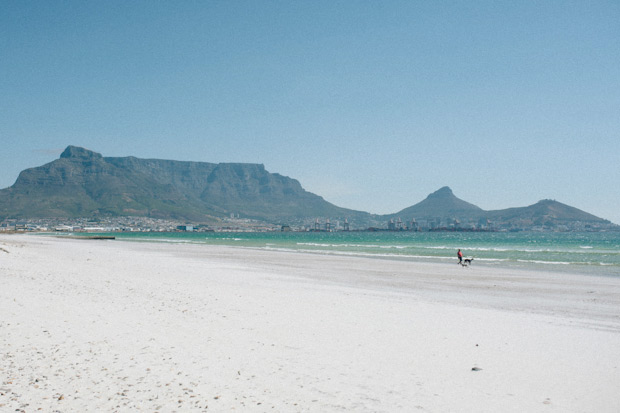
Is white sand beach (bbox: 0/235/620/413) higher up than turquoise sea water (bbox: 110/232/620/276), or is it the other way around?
white sand beach (bbox: 0/235/620/413)

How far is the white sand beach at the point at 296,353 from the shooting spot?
5668 mm

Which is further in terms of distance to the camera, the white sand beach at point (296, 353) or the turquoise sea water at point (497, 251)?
the turquoise sea water at point (497, 251)

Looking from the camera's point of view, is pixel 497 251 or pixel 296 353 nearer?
pixel 296 353

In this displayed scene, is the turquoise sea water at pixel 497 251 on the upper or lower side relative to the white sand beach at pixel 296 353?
lower

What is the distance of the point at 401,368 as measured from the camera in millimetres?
7043

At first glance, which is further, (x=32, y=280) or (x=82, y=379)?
(x=32, y=280)

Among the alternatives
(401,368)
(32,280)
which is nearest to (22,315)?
(32,280)

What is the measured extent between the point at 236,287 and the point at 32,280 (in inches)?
302

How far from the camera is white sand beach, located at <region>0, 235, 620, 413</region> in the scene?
5668mm

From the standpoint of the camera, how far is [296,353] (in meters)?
7.80

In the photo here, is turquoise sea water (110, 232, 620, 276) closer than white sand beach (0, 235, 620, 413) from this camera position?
No

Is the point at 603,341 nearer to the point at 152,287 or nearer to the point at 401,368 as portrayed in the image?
the point at 401,368

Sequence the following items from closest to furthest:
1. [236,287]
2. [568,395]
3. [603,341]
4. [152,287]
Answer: [568,395] < [603,341] < [152,287] < [236,287]

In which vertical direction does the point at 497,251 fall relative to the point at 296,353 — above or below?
below
